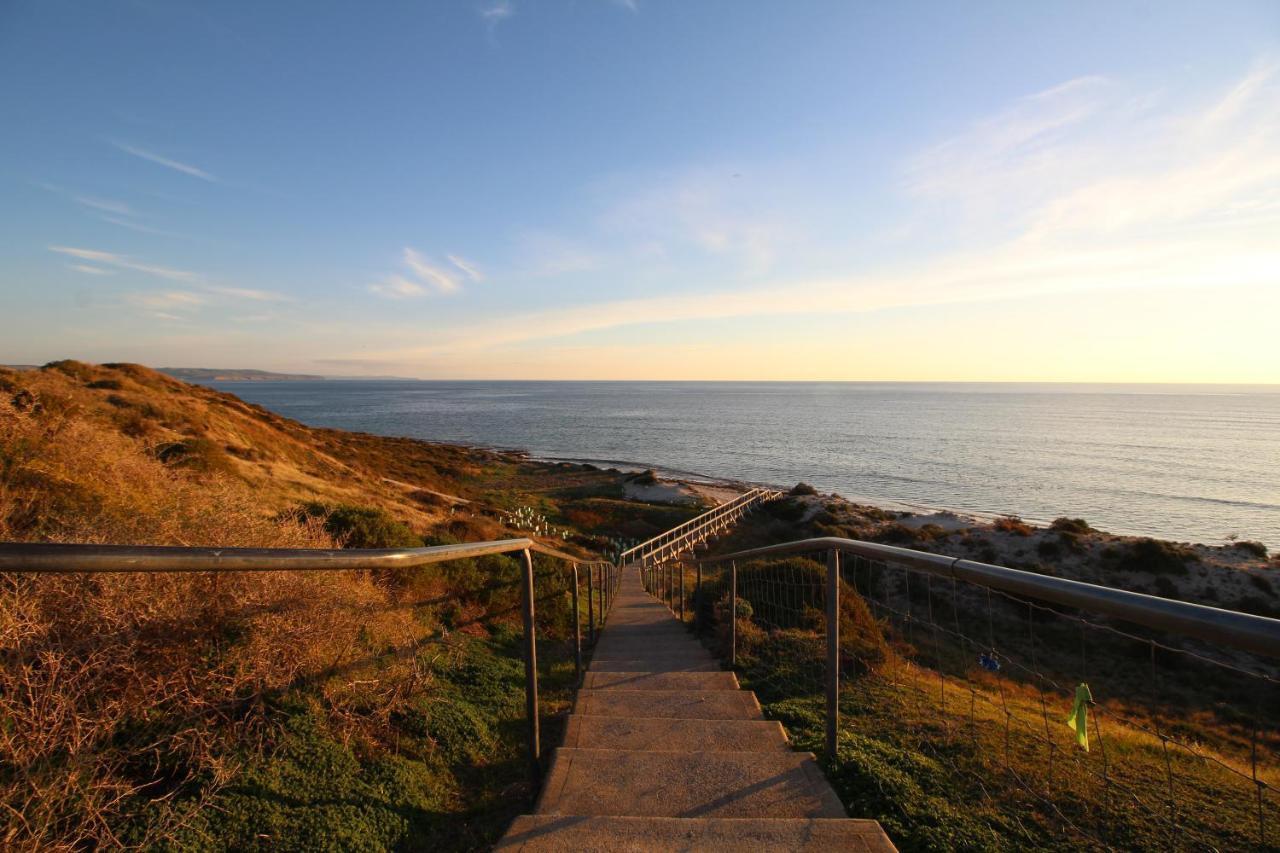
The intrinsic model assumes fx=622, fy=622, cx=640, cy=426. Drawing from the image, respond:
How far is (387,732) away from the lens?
3.37m

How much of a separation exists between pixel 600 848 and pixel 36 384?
991 cm

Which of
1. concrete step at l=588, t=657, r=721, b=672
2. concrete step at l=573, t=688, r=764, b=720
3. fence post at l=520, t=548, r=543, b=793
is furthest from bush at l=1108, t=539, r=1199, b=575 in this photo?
fence post at l=520, t=548, r=543, b=793

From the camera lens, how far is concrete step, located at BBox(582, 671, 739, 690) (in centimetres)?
458

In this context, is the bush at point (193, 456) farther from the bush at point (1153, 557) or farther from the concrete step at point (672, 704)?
the bush at point (1153, 557)

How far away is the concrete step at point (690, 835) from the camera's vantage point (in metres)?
2.13

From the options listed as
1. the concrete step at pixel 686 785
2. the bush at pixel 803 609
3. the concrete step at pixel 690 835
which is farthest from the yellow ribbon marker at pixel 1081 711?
the bush at pixel 803 609

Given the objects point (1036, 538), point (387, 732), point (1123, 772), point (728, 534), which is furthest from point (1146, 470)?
point (387, 732)

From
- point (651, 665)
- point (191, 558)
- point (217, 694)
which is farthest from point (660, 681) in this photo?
point (191, 558)

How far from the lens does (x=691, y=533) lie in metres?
24.5

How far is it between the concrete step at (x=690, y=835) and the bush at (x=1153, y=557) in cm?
2407

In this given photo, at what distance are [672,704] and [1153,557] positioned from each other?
77.0ft

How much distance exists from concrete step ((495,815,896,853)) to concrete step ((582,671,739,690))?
7.25ft

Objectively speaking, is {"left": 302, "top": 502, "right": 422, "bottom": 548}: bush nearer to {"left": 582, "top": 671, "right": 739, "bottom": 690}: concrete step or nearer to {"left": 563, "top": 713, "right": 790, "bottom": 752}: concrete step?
{"left": 582, "top": 671, "right": 739, "bottom": 690}: concrete step

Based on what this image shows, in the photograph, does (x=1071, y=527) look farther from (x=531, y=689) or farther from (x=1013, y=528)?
(x=531, y=689)
